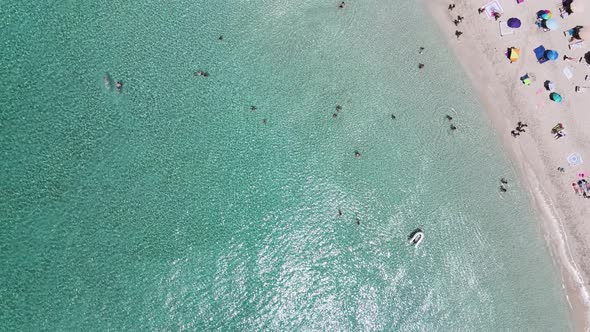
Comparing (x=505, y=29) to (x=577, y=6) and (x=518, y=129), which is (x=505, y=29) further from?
(x=518, y=129)

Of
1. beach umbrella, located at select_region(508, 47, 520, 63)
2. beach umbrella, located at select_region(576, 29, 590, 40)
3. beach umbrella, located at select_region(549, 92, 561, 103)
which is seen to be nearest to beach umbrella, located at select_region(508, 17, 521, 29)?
beach umbrella, located at select_region(508, 47, 520, 63)

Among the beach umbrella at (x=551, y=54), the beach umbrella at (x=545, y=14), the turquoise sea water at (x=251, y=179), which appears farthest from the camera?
the beach umbrella at (x=545, y=14)

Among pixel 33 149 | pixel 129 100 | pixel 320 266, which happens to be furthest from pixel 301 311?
pixel 33 149

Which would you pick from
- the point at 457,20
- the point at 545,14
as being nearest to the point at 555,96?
the point at 545,14

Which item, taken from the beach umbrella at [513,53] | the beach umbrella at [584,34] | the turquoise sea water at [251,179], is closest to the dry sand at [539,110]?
the beach umbrella at [513,53]

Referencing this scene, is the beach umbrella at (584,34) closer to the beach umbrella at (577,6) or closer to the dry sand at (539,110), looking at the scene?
the dry sand at (539,110)
